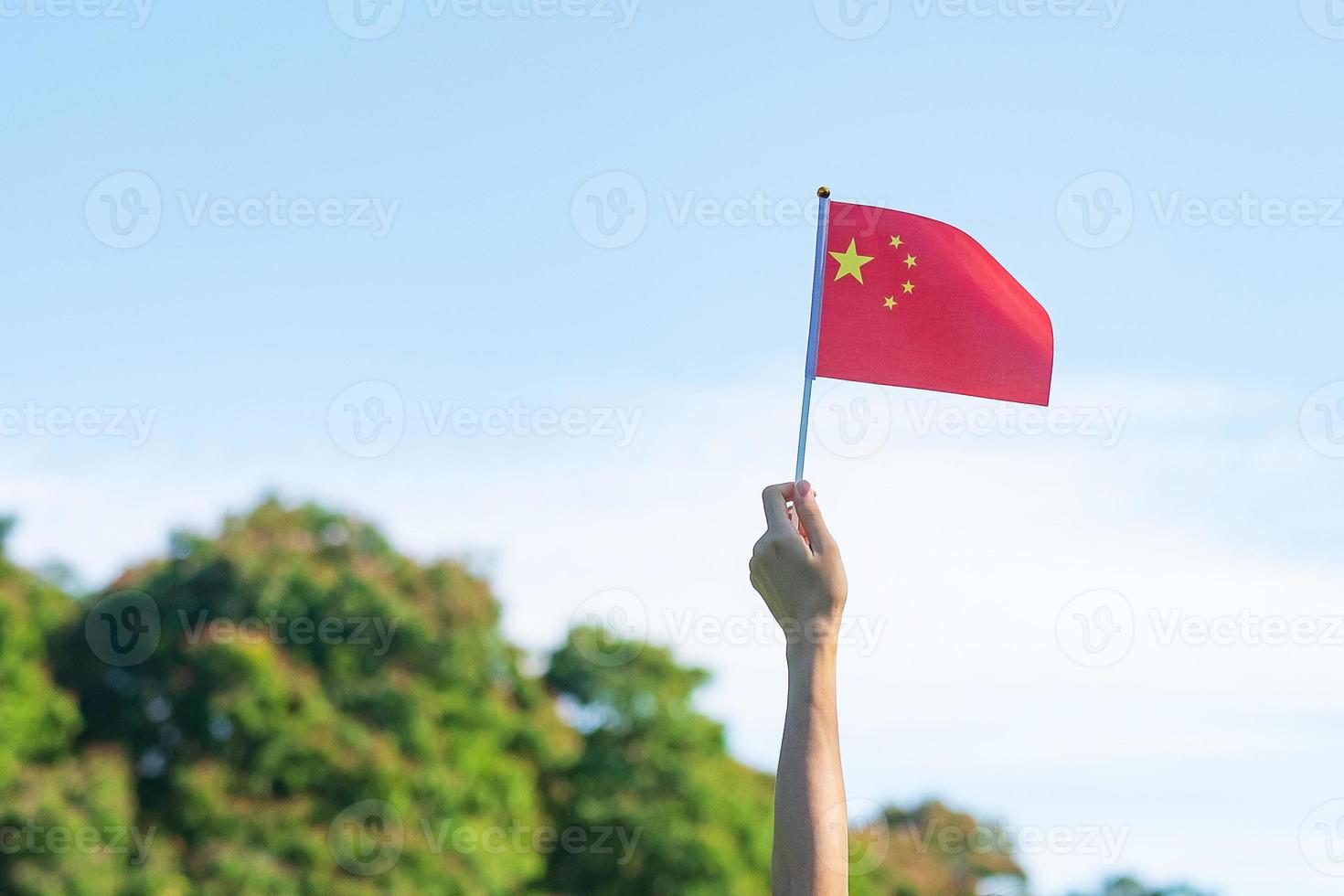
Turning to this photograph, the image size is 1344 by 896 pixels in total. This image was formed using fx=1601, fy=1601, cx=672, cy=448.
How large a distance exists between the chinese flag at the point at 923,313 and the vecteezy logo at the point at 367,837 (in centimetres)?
2542

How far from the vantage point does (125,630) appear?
32688 millimetres

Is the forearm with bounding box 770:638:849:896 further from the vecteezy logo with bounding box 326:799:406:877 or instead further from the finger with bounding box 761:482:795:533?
the vecteezy logo with bounding box 326:799:406:877

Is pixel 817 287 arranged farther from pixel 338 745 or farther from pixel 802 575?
pixel 338 745

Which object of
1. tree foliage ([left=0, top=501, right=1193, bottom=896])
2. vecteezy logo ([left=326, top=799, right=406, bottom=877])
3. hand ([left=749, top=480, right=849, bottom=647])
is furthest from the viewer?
vecteezy logo ([left=326, top=799, right=406, bottom=877])

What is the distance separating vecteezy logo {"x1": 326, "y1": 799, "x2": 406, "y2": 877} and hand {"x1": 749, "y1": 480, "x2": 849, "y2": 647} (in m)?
27.0

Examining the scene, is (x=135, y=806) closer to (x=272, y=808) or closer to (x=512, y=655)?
(x=272, y=808)

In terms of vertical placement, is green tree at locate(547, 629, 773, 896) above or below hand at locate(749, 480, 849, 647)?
below

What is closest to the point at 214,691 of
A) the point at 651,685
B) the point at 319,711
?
the point at 319,711

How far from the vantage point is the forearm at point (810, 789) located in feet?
9.36

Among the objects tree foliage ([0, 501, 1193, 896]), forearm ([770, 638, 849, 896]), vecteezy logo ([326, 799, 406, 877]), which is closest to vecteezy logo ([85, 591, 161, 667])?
tree foliage ([0, 501, 1193, 896])

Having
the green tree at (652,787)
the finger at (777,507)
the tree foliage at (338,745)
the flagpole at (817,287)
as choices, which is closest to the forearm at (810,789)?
the finger at (777,507)

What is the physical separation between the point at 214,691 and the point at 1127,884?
120ft

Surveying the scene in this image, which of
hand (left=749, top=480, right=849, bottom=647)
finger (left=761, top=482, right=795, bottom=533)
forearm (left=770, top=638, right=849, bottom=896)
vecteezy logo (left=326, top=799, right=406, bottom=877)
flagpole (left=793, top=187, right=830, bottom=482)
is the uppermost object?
flagpole (left=793, top=187, right=830, bottom=482)

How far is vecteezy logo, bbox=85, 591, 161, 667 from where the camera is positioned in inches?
1276
